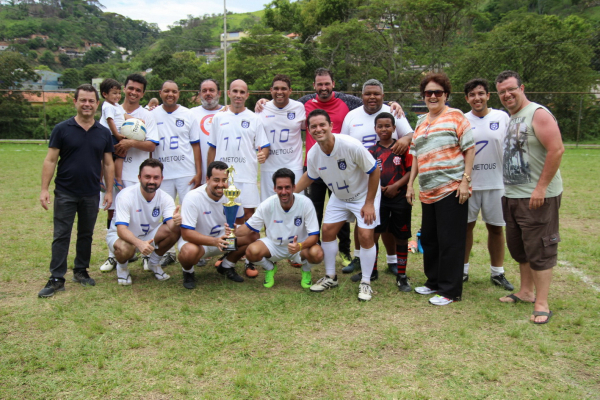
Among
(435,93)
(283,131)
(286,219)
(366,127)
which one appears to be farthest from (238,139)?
(435,93)

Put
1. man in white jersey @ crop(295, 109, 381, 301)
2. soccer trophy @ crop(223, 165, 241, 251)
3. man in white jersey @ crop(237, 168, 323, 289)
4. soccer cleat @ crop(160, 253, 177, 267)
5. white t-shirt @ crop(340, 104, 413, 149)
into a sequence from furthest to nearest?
1. soccer cleat @ crop(160, 253, 177, 267)
2. white t-shirt @ crop(340, 104, 413, 149)
3. man in white jersey @ crop(237, 168, 323, 289)
4. soccer trophy @ crop(223, 165, 241, 251)
5. man in white jersey @ crop(295, 109, 381, 301)

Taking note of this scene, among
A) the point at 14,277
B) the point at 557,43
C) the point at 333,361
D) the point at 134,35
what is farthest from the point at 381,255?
the point at 134,35

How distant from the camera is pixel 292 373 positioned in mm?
3195

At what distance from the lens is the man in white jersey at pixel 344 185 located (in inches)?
179

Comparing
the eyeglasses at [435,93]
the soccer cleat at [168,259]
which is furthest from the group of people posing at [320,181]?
the soccer cleat at [168,259]

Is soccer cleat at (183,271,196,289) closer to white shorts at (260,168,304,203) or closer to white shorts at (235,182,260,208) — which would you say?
white shorts at (235,182,260,208)

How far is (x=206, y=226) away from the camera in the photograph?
5105 millimetres

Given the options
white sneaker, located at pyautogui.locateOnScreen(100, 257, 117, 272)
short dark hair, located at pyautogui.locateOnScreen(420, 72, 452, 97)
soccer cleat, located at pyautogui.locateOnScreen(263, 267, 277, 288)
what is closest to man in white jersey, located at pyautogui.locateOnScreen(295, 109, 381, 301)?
soccer cleat, located at pyautogui.locateOnScreen(263, 267, 277, 288)

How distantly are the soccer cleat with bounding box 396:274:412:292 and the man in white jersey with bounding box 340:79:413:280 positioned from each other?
351 mm

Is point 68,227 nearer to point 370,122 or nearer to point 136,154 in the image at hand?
point 136,154

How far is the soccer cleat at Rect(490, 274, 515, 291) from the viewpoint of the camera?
4.93 metres

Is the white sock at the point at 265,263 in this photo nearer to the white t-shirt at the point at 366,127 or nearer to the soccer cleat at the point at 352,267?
the soccer cleat at the point at 352,267

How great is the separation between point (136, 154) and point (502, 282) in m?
4.56

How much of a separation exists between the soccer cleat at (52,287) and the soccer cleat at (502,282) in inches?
184
